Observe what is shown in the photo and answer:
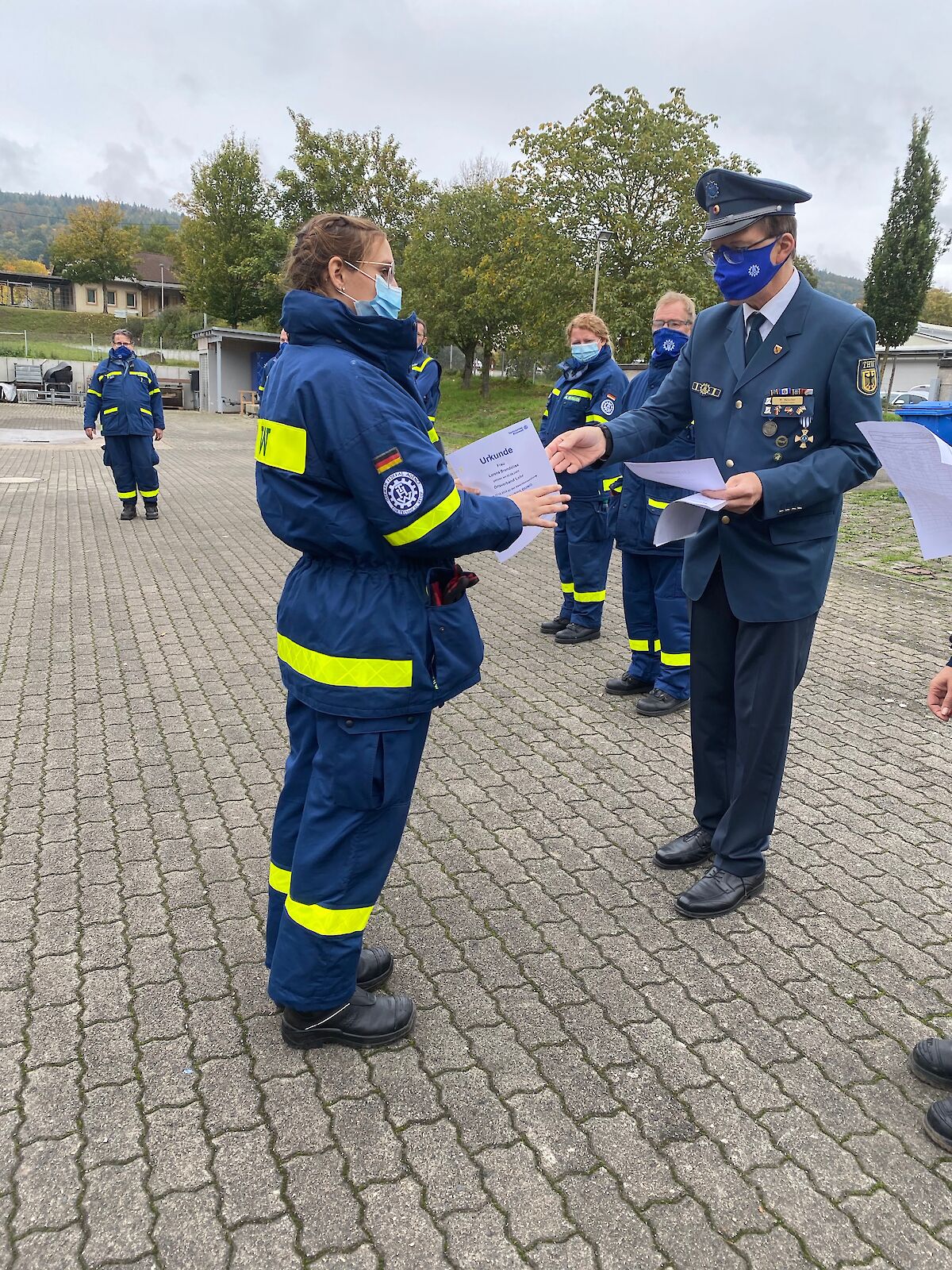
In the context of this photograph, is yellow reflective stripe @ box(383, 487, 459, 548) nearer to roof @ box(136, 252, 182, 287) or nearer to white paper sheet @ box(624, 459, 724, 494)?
white paper sheet @ box(624, 459, 724, 494)

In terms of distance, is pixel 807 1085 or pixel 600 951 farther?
pixel 600 951

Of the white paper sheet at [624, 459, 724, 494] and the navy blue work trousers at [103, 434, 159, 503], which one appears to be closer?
the white paper sheet at [624, 459, 724, 494]

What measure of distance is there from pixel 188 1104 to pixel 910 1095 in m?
1.97

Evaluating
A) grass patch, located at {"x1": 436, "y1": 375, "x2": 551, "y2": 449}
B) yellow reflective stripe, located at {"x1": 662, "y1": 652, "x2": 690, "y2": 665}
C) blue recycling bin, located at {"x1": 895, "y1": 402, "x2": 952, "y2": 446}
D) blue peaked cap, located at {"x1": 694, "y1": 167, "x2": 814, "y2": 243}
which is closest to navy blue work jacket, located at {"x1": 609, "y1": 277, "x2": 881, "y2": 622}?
blue peaked cap, located at {"x1": 694, "y1": 167, "x2": 814, "y2": 243}

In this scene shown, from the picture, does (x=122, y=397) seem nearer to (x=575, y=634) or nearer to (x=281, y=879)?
(x=575, y=634)

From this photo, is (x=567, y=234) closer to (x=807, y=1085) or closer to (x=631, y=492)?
(x=631, y=492)

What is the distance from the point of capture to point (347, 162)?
133ft

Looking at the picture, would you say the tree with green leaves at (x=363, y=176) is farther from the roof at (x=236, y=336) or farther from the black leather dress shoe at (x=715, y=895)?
the black leather dress shoe at (x=715, y=895)

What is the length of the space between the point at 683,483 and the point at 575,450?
46 cm

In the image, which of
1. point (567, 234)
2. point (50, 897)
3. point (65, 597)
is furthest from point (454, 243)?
point (50, 897)

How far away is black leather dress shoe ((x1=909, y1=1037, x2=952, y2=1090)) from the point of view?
2.48m

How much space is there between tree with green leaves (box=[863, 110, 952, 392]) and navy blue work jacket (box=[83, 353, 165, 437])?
24.9 meters

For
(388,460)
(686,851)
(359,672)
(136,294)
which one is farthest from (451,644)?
(136,294)

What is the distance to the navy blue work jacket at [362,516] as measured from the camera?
7.02 feet
